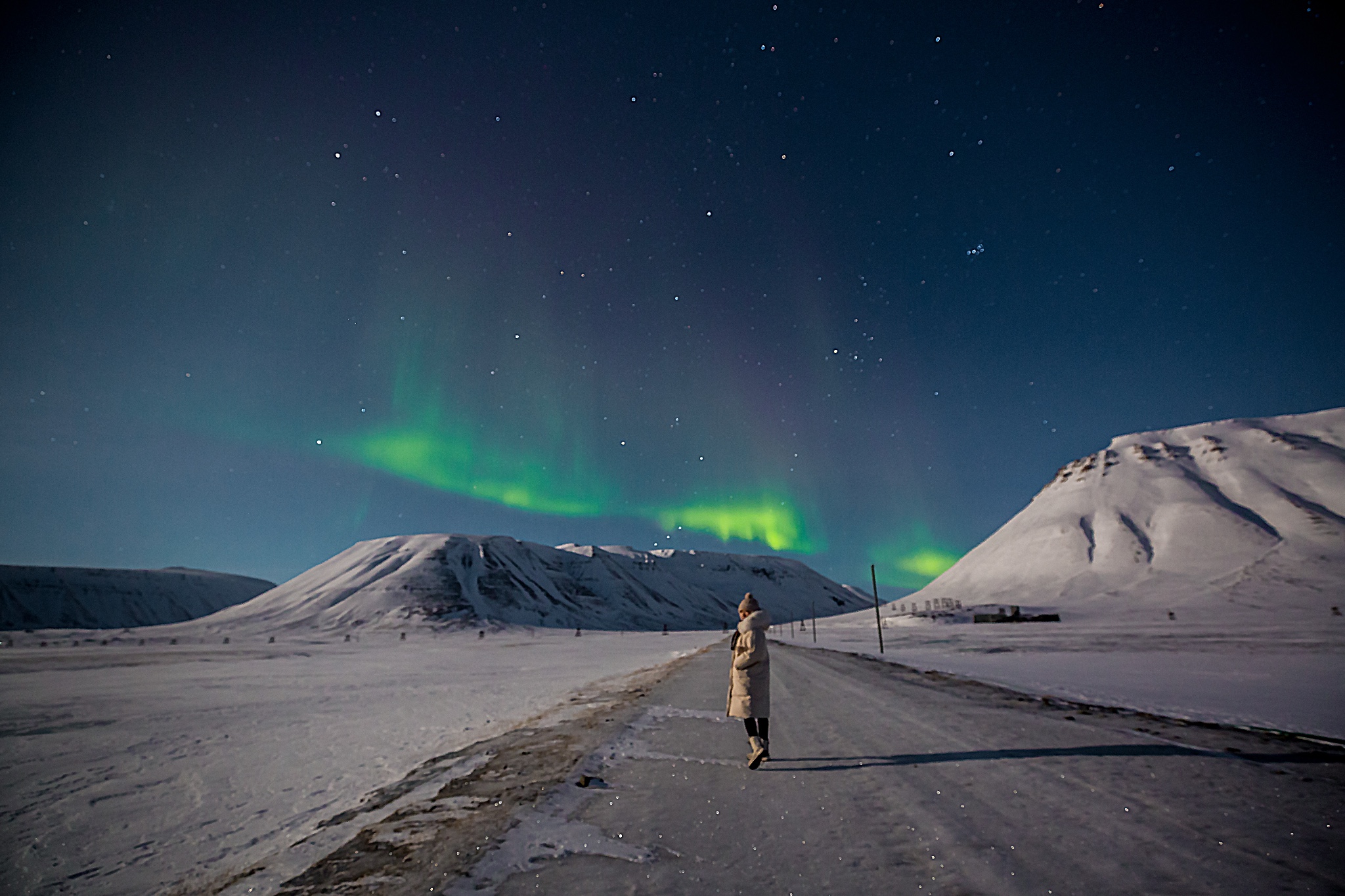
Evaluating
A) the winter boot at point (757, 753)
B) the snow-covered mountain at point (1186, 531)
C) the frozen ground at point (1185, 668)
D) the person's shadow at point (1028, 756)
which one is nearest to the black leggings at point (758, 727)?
the winter boot at point (757, 753)

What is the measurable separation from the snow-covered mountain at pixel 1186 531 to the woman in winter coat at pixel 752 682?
292ft

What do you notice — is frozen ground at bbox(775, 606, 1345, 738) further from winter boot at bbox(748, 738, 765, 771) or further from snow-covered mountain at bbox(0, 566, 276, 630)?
snow-covered mountain at bbox(0, 566, 276, 630)

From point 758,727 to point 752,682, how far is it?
579 mm

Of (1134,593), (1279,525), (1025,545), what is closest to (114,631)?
(1134,593)

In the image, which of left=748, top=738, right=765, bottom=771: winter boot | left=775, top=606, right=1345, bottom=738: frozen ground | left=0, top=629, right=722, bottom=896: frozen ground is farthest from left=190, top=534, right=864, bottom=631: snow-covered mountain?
left=748, top=738, right=765, bottom=771: winter boot

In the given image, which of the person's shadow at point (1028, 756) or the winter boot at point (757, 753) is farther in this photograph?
the winter boot at point (757, 753)

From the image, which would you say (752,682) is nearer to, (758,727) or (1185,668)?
(758,727)

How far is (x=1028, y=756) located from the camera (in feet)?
22.1

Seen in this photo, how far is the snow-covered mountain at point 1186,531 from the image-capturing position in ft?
280

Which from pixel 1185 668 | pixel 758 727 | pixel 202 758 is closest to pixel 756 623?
pixel 758 727

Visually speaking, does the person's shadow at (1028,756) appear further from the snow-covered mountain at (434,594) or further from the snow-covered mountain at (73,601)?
the snow-covered mountain at (73,601)

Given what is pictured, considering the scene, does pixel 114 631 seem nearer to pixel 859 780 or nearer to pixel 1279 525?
pixel 859 780

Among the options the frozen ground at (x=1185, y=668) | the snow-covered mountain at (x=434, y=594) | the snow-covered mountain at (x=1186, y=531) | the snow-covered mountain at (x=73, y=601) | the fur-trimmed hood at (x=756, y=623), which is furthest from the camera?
the snow-covered mountain at (x=73, y=601)

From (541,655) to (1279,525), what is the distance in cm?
14272
